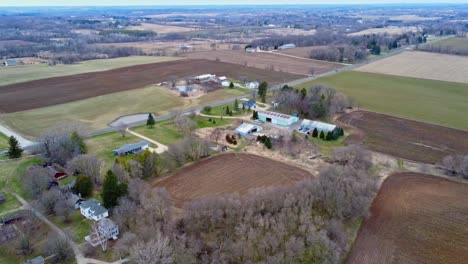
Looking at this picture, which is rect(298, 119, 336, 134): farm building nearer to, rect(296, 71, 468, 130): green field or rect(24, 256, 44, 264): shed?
rect(296, 71, 468, 130): green field

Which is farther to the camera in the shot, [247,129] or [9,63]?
[9,63]

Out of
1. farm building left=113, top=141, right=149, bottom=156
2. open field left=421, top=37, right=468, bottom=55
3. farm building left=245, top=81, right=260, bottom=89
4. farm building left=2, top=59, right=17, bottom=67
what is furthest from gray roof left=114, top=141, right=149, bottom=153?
open field left=421, top=37, right=468, bottom=55

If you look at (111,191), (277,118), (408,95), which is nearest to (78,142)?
(111,191)

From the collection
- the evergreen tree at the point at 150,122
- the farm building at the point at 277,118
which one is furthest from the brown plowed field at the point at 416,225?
the evergreen tree at the point at 150,122

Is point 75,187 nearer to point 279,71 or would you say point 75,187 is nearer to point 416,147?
point 416,147

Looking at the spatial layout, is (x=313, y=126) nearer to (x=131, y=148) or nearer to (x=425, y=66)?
(x=131, y=148)
